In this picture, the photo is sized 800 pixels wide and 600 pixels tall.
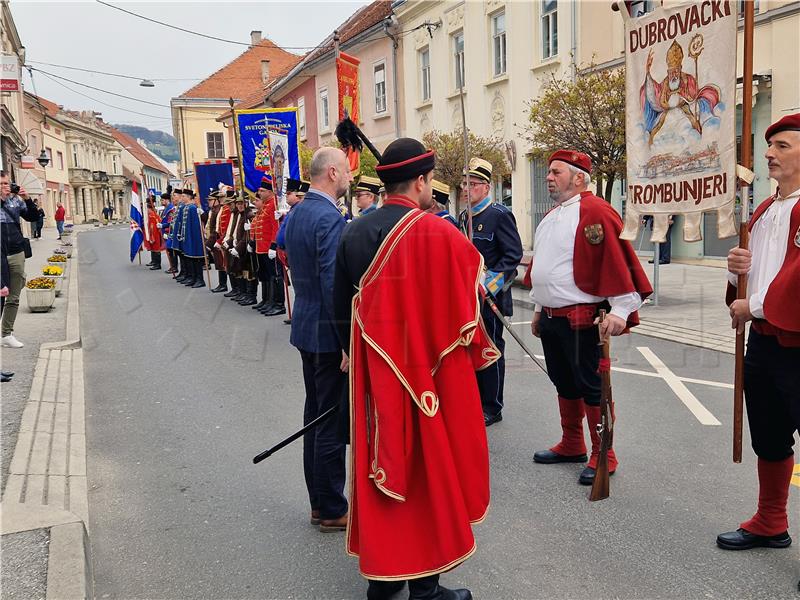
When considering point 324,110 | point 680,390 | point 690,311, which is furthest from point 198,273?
point 324,110

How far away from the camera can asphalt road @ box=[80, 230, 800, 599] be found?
10.4 ft

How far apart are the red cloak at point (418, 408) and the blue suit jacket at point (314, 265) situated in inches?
33.9

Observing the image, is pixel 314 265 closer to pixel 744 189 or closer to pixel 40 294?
pixel 744 189

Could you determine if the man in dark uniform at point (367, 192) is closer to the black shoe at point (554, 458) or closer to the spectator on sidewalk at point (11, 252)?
the spectator on sidewalk at point (11, 252)

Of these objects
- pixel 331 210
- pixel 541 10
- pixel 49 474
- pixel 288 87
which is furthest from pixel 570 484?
pixel 288 87

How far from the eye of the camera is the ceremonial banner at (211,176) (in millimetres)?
16594

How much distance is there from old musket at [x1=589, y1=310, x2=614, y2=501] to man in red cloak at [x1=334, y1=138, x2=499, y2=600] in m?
1.35

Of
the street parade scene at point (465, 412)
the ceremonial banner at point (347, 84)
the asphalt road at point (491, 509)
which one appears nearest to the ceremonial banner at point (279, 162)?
the ceremonial banner at point (347, 84)

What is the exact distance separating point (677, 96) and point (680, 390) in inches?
128

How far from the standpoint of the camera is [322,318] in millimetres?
3725

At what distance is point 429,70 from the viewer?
2494 centimetres

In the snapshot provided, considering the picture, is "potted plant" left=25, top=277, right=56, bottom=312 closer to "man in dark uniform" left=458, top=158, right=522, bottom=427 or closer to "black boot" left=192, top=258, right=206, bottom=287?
"black boot" left=192, top=258, right=206, bottom=287

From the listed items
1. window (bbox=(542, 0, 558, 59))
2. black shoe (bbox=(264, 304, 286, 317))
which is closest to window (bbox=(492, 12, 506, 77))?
window (bbox=(542, 0, 558, 59))

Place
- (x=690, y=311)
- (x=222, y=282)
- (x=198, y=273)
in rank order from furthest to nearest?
(x=198, y=273), (x=222, y=282), (x=690, y=311)
